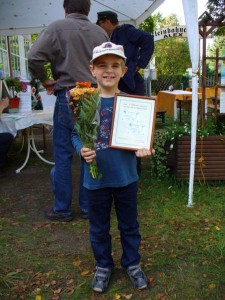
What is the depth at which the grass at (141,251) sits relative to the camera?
2389 millimetres

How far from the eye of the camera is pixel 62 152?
3330 millimetres

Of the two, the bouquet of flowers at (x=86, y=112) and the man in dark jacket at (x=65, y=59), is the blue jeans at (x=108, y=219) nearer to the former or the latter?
the bouquet of flowers at (x=86, y=112)

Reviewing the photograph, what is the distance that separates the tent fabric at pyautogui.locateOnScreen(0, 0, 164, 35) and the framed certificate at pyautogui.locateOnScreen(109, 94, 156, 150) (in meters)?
4.27

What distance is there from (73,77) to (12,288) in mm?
1775

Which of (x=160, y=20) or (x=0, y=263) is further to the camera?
(x=160, y=20)

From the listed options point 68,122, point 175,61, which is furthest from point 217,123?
point 175,61

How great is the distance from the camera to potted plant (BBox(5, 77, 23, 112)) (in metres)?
5.27

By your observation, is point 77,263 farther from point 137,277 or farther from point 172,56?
point 172,56

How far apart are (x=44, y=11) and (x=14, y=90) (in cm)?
192

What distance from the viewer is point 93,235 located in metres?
2.38

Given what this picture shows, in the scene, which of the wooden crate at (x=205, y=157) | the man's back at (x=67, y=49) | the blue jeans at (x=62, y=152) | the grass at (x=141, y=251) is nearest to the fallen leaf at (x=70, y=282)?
the grass at (x=141, y=251)

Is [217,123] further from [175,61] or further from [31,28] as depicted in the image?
[175,61]

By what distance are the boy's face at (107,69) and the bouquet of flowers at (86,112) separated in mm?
129

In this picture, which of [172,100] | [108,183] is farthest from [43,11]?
[108,183]
